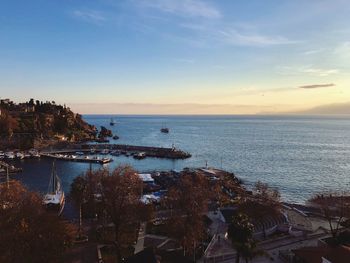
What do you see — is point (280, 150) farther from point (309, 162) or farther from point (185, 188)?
point (185, 188)

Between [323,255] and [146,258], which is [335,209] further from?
[146,258]

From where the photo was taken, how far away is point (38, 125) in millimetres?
142500

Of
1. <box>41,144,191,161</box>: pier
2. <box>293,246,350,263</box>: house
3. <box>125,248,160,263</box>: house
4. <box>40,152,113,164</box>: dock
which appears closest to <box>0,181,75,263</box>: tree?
<box>125,248,160,263</box>: house

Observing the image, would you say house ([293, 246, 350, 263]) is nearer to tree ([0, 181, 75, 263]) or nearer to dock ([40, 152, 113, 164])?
tree ([0, 181, 75, 263])

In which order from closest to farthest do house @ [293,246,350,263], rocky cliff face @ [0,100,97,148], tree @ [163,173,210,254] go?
house @ [293,246,350,263]
tree @ [163,173,210,254]
rocky cliff face @ [0,100,97,148]

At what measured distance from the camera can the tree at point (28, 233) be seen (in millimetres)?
24203

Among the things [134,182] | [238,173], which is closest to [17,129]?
[238,173]

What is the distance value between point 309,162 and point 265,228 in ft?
250

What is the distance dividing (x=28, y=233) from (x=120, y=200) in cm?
1042

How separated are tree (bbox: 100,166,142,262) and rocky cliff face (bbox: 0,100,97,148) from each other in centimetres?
9437

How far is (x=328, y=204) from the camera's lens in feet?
141

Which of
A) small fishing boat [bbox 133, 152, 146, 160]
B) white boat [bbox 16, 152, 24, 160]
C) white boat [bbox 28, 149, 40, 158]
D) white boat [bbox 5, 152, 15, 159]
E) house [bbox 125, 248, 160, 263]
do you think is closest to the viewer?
house [bbox 125, 248, 160, 263]

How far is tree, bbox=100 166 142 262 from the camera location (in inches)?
1351

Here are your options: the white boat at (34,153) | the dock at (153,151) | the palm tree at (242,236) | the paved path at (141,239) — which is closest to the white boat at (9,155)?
the white boat at (34,153)
